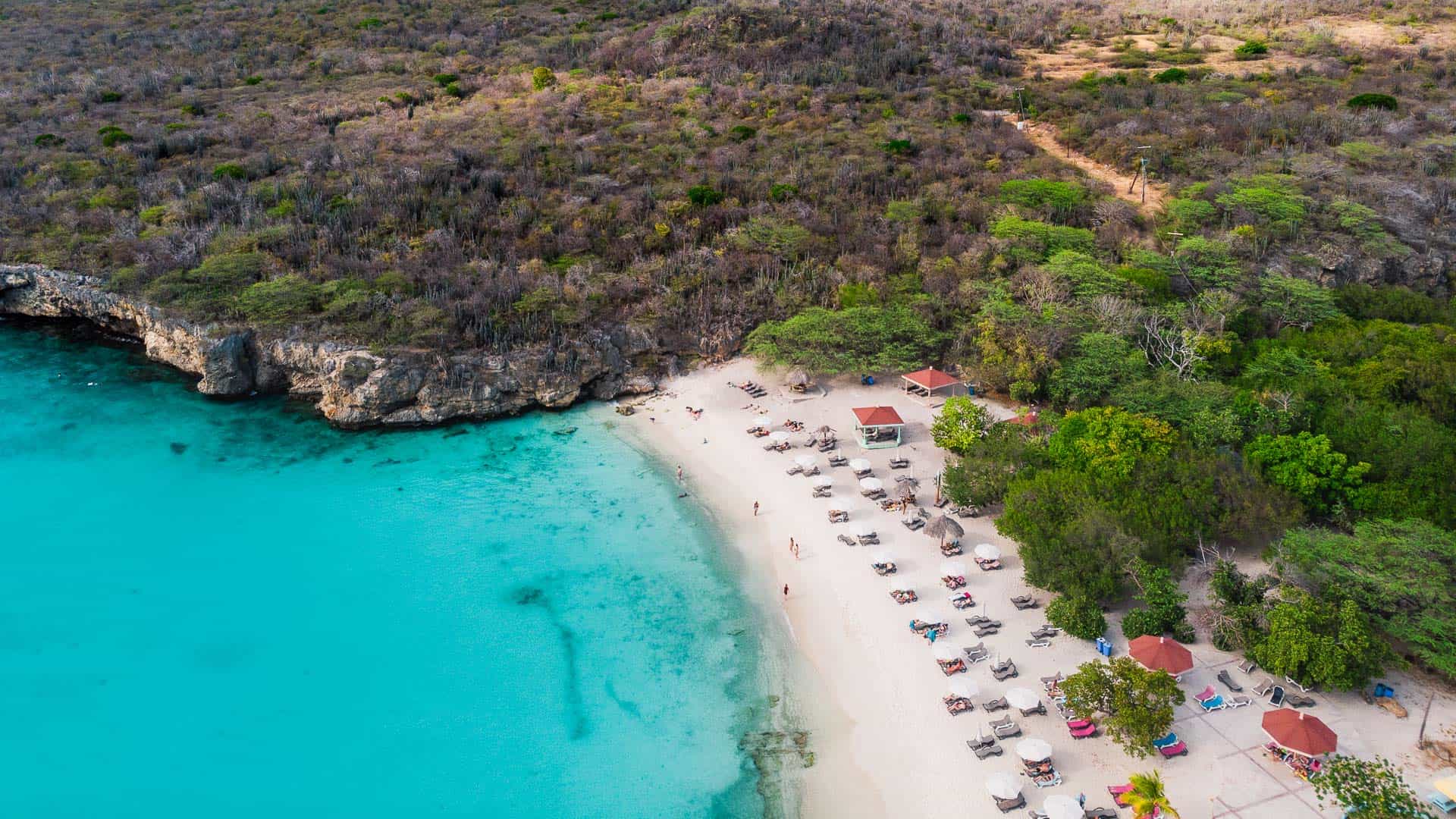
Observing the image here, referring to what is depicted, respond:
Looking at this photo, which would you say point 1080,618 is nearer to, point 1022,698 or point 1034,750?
point 1022,698

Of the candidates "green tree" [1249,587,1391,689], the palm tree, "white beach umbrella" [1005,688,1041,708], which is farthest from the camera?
"white beach umbrella" [1005,688,1041,708]

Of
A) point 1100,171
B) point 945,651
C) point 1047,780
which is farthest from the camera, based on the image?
point 1100,171

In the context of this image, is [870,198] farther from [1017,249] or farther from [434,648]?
[434,648]

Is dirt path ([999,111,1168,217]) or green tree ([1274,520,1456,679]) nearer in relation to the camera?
green tree ([1274,520,1456,679])

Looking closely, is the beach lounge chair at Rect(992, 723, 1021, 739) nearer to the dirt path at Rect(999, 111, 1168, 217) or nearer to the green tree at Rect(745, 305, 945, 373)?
the green tree at Rect(745, 305, 945, 373)

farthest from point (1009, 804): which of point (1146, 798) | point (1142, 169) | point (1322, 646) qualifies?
point (1142, 169)

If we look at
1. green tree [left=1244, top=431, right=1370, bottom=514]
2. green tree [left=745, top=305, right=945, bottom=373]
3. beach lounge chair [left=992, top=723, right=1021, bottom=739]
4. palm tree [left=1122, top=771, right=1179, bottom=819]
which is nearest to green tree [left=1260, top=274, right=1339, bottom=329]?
green tree [left=1244, top=431, right=1370, bottom=514]
